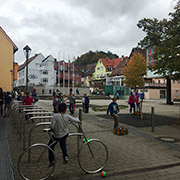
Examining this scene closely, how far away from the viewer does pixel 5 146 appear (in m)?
6.22

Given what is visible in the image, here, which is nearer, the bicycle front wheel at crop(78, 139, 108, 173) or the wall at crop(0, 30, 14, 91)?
the bicycle front wheel at crop(78, 139, 108, 173)

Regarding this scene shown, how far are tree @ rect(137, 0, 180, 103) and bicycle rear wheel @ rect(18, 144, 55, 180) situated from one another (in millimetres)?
8116

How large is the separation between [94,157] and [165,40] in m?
8.56

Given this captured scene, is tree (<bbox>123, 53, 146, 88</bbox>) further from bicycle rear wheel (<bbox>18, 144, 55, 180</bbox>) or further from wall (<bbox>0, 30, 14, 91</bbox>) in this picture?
bicycle rear wheel (<bbox>18, 144, 55, 180</bbox>)

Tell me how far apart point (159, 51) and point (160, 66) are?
86cm

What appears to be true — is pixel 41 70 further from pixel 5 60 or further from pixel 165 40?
pixel 165 40

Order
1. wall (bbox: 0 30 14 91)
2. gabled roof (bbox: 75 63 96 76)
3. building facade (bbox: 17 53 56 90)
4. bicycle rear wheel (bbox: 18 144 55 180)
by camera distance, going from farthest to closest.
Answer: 1. gabled roof (bbox: 75 63 96 76)
2. building facade (bbox: 17 53 56 90)
3. wall (bbox: 0 30 14 91)
4. bicycle rear wheel (bbox: 18 144 55 180)

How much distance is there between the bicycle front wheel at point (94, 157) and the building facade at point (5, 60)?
26636mm

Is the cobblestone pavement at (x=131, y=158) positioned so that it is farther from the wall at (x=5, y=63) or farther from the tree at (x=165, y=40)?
the wall at (x=5, y=63)

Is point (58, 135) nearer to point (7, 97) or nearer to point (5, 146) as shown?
point (5, 146)

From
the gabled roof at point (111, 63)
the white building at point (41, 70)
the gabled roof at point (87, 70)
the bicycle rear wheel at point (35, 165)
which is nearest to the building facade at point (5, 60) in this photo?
the bicycle rear wheel at point (35, 165)

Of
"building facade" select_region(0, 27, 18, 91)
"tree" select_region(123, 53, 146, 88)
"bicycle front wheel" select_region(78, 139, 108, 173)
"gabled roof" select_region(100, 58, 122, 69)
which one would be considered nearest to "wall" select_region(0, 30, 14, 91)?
"building facade" select_region(0, 27, 18, 91)

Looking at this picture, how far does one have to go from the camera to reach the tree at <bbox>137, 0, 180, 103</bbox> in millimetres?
10299

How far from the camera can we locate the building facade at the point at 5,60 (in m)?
29.1
